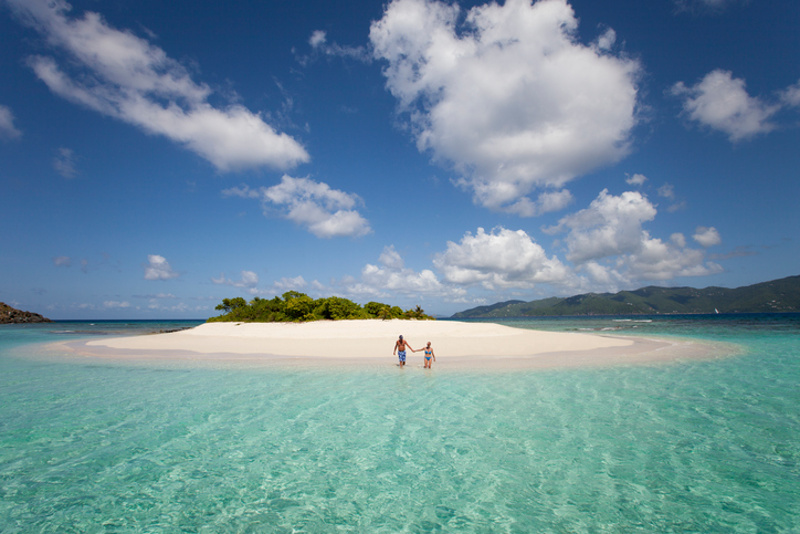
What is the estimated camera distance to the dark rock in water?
12300 centimetres

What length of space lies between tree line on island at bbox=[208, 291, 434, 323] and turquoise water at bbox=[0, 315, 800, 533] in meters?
39.4

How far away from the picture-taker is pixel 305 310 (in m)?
55.0

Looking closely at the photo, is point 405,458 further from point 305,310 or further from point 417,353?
point 305,310

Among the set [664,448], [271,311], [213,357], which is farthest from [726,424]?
[271,311]

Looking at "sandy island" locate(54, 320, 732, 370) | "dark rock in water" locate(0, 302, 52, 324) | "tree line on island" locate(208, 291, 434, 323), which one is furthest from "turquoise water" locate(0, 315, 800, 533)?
"dark rock in water" locate(0, 302, 52, 324)

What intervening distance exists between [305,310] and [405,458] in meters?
48.9

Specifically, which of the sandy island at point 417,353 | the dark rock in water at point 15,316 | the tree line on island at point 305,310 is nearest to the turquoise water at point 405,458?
the sandy island at point 417,353

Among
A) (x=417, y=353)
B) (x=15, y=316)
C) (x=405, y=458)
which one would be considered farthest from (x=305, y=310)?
(x=15, y=316)

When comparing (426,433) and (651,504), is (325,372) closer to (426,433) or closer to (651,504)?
(426,433)

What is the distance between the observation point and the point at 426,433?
9922 mm

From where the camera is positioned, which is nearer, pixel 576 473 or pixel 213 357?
pixel 576 473

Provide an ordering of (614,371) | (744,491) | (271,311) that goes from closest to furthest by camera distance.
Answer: (744,491), (614,371), (271,311)

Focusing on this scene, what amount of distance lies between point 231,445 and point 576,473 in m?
8.29

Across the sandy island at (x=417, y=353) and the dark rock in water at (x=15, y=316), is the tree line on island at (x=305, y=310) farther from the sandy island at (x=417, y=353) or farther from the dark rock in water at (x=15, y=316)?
the dark rock in water at (x=15, y=316)
